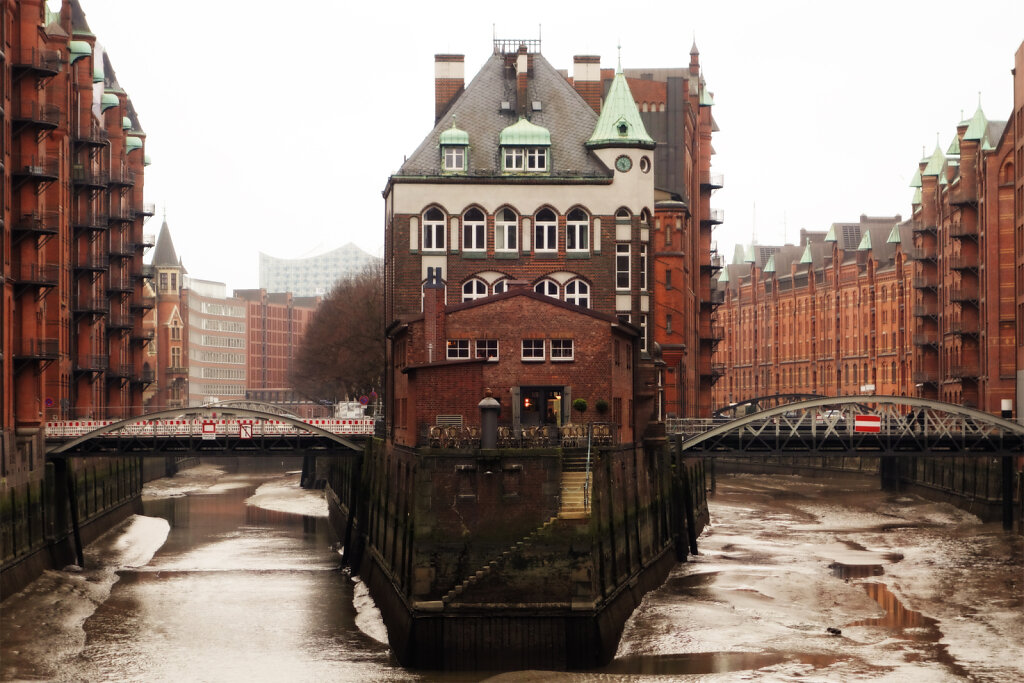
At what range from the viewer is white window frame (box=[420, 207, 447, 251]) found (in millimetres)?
78250

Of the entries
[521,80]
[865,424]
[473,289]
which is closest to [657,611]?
[473,289]

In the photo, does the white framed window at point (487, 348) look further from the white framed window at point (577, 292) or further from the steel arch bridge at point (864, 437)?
the steel arch bridge at point (864, 437)

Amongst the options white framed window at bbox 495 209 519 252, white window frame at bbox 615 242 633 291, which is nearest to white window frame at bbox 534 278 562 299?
white framed window at bbox 495 209 519 252

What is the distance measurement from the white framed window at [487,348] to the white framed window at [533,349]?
1.02 m

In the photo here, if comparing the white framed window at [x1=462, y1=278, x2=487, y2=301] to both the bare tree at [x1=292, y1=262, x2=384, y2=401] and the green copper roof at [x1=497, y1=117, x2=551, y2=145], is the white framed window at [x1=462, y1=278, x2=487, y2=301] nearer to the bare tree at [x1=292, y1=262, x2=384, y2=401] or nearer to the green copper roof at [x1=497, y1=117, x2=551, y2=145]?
the green copper roof at [x1=497, y1=117, x2=551, y2=145]

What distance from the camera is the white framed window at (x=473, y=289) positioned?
258ft

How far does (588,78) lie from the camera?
285 ft

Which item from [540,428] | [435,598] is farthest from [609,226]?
[435,598]

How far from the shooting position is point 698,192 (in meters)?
122

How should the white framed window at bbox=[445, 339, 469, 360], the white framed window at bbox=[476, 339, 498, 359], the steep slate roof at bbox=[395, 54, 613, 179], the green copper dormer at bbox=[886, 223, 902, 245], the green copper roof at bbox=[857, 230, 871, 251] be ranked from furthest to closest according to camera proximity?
the green copper roof at bbox=[857, 230, 871, 251], the green copper dormer at bbox=[886, 223, 902, 245], the steep slate roof at bbox=[395, 54, 613, 179], the white framed window at bbox=[445, 339, 469, 360], the white framed window at bbox=[476, 339, 498, 359]

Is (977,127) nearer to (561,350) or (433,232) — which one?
(433,232)

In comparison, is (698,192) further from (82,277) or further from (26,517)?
(26,517)

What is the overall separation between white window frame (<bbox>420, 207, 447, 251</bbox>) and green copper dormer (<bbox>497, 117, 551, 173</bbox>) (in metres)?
3.80

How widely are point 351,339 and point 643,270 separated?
1906 inches
